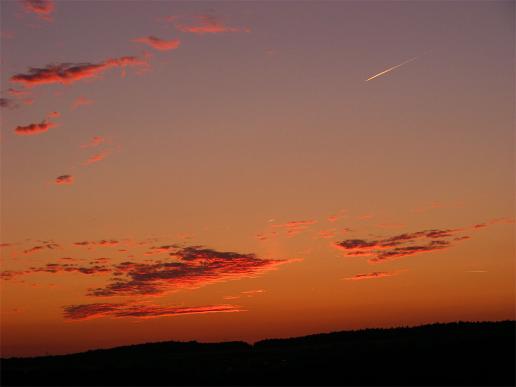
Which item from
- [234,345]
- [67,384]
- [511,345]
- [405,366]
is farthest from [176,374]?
[234,345]

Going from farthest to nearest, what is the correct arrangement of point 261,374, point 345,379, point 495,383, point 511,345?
1. point 511,345
2. point 261,374
3. point 345,379
4. point 495,383

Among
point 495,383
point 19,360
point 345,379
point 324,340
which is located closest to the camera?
point 495,383

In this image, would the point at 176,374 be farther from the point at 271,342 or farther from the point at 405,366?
the point at 271,342

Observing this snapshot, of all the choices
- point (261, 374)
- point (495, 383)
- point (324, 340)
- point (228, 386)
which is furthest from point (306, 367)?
point (324, 340)

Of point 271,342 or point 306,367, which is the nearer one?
point 306,367

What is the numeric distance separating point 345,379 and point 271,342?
4160cm

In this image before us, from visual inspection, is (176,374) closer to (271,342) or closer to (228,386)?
(228,386)

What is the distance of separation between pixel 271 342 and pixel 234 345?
6482 millimetres

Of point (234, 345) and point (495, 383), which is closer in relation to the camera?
point (495, 383)

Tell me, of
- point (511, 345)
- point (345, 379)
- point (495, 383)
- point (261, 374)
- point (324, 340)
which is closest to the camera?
point (495, 383)

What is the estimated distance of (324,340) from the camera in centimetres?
8050

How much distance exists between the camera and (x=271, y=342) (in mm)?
81312

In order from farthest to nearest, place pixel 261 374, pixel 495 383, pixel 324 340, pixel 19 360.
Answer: pixel 324 340 → pixel 19 360 → pixel 261 374 → pixel 495 383

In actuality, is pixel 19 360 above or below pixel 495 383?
above
